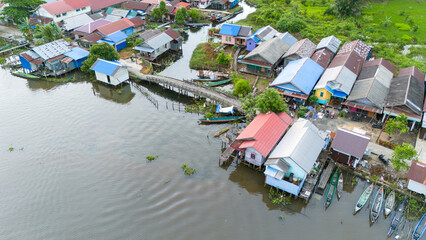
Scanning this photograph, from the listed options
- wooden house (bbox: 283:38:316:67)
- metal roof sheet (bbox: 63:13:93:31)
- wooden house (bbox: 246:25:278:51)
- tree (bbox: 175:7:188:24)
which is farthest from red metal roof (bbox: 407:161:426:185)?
metal roof sheet (bbox: 63:13:93:31)

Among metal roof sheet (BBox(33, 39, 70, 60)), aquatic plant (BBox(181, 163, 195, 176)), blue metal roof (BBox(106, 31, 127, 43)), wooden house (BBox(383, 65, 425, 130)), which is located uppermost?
wooden house (BBox(383, 65, 425, 130))

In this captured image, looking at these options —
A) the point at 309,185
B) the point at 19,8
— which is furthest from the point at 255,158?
the point at 19,8

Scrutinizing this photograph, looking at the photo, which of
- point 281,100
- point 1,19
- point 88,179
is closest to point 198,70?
point 281,100

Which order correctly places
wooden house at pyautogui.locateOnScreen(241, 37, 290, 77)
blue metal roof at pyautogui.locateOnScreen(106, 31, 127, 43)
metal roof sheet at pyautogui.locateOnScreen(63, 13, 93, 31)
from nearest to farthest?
wooden house at pyautogui.locateOnScreen(241, 37, 290, 77) < blue metal roof at pyautogui.locateOnScreen(106, 31, 127, 43) < metal roof sheet at pyautogui.locateOnScreen(63, 13, 93, 31)

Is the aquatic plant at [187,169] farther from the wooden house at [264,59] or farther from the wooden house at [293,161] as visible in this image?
the wooden house at [264,59]

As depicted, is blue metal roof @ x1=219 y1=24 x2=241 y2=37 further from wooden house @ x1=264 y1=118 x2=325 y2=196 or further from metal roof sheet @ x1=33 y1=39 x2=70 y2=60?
wooden house @ x1=264 y1=118 x2=325 y2=196

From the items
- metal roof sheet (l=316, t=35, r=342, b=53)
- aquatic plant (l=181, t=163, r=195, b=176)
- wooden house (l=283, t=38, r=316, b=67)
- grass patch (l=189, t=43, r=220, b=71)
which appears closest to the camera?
aquatic plant (l=181, t=163, r=195, b=176)
